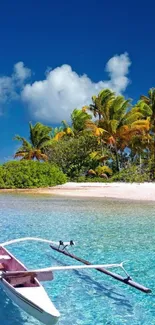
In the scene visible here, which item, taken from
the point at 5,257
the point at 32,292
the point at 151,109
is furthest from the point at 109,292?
the point at 151,109

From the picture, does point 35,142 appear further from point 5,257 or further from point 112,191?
point 5,257

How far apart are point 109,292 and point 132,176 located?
2645 cm

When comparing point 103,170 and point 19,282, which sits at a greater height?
point 103,170

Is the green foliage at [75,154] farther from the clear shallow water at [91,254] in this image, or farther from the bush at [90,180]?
the clear shallow water at [91,254]

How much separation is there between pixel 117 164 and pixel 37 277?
31715 mm

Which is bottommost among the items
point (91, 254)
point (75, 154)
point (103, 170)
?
point (91, 254)

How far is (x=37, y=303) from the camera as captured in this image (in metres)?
4.36

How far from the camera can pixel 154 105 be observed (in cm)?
3634

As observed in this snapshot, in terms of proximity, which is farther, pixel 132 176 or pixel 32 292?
pixel 132 176

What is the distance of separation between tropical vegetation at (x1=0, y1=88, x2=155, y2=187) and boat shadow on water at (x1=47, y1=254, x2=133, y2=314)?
24.1 meters


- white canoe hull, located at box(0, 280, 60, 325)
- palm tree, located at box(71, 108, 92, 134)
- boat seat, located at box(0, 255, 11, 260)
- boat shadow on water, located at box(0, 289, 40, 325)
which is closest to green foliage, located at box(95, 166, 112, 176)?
palm tree, located at box(71, 108, 92, 134)

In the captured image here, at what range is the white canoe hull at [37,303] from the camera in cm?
423

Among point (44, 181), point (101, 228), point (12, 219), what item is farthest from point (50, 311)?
point (44, 181)

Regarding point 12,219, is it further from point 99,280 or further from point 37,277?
point 37,277
